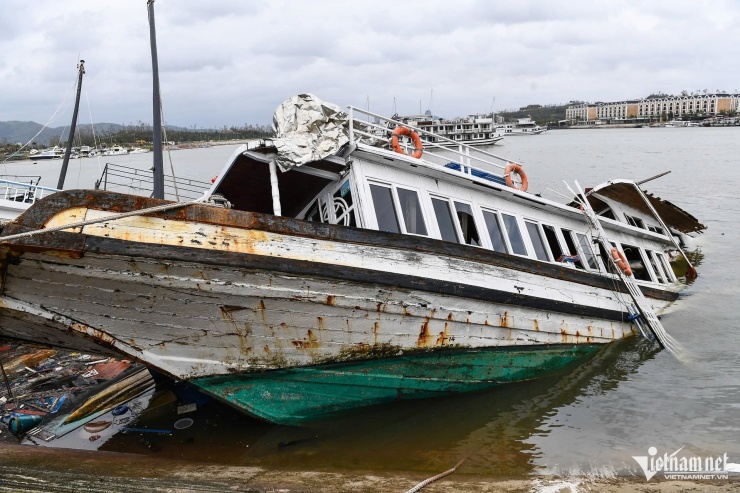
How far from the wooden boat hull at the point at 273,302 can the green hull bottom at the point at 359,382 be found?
2 centimetres

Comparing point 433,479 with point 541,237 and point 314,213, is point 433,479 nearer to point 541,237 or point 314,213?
point 314,213

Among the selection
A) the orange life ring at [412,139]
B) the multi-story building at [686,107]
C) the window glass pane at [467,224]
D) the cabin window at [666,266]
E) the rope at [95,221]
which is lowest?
the cabin window at [666,266]

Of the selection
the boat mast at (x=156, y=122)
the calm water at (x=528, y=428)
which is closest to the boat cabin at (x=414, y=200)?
the calm water at (x=528, y=428)

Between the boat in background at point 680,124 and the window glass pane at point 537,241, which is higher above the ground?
the boat in background at point 680,124

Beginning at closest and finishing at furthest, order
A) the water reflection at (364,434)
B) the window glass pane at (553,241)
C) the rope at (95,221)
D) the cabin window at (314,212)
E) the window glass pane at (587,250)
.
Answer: the rope at (95,221)
the water reflection at (364,434)
the cabin window at (314,212)
the window glass pane at (553,241)
the window glass pane at (587,250)

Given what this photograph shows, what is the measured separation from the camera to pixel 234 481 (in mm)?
6016

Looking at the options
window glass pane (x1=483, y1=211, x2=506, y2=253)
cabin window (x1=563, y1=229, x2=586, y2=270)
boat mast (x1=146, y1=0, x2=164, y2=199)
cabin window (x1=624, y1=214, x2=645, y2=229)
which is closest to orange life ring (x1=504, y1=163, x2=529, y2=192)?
window glass pane (x1=483, y1=211, x2=506, y2=253)

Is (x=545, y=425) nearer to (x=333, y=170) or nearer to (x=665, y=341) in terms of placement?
(x=665, y=341)

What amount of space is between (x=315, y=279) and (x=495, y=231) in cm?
332

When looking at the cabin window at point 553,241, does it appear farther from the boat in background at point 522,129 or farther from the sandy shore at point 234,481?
the boat in background at point 522,129

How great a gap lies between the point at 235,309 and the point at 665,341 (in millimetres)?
7973

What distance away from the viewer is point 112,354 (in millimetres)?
6551

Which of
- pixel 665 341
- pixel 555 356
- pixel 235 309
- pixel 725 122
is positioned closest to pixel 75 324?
pixel 235 309

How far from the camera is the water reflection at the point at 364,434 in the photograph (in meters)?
6.96
